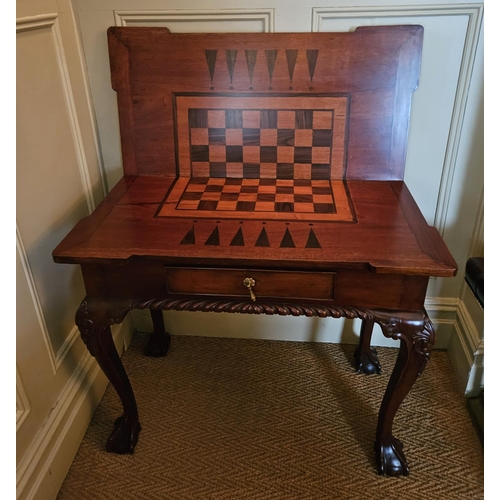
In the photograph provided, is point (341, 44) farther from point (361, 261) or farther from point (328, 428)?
point (328, 428)

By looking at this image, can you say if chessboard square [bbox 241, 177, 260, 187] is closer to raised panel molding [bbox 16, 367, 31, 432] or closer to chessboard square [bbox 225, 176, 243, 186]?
chessboard square [bbox 225, 176, 243, 186]

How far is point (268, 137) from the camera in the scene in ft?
4.74

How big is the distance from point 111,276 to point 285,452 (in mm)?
775

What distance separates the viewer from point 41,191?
1.29m

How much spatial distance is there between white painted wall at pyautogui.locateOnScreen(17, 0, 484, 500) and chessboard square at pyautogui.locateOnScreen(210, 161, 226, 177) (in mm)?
348

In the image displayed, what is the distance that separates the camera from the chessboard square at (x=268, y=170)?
146 cm

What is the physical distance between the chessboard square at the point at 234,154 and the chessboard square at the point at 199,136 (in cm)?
7

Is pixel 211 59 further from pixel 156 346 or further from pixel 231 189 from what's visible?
pixel 156 346

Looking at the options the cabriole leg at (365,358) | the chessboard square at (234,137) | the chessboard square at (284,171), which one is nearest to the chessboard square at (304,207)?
the chessboard square at (284,171)

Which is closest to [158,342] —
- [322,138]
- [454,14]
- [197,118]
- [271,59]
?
[197,118]

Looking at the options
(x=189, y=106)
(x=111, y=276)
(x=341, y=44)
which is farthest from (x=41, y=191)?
(x=341, y=44)

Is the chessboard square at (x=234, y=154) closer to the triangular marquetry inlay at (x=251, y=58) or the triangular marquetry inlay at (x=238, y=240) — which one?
the triangular marquetry inlay at (x=251, y=58)

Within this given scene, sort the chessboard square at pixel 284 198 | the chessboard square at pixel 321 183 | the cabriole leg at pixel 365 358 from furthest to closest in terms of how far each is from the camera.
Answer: the cabriole leg at pixel 365 358 → the chessboard square at pixel 321 183 → the chessboard square at pixel 284 198

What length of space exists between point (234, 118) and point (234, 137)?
0.18 ft
